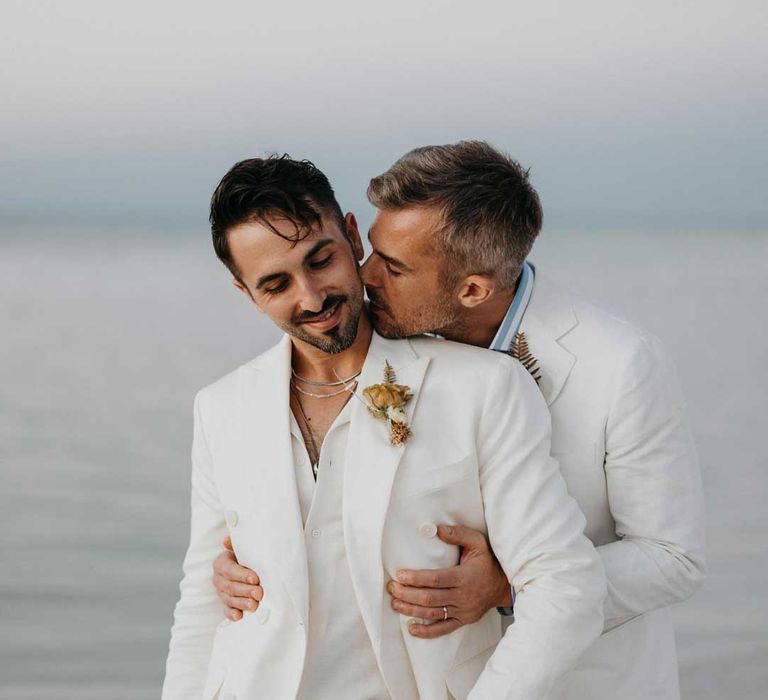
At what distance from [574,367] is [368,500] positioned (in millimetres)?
541

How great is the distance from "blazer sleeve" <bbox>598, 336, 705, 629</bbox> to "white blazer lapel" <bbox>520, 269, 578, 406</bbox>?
0.38ft

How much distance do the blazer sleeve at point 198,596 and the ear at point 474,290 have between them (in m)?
0.58

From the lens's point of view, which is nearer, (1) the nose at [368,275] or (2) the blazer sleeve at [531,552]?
(2) the blazer sleeve at [531,552]

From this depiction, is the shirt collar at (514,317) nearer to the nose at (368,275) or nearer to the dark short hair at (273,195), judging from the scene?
the nose at (368,275)

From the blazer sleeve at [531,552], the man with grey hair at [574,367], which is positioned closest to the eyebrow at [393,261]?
the man with grey hair at [574,367]

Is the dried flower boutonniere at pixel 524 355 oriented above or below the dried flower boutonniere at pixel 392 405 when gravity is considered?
above

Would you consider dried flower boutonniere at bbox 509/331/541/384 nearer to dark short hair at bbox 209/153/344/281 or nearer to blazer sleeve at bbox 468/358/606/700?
blazer sleeve at bbox 468/358/606/700

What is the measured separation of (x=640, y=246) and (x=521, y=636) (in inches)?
498

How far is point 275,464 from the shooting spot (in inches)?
95.7

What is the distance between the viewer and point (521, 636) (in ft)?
7.47

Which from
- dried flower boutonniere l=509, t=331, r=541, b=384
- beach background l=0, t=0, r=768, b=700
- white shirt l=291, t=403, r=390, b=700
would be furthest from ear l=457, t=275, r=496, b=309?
beach background l=0, t=0, r=768, b=700

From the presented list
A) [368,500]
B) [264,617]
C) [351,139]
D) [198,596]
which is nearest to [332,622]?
[264,617]

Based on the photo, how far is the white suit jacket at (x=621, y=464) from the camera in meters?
2.56

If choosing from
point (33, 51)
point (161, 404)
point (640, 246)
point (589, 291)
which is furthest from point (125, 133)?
point (161, 404)
